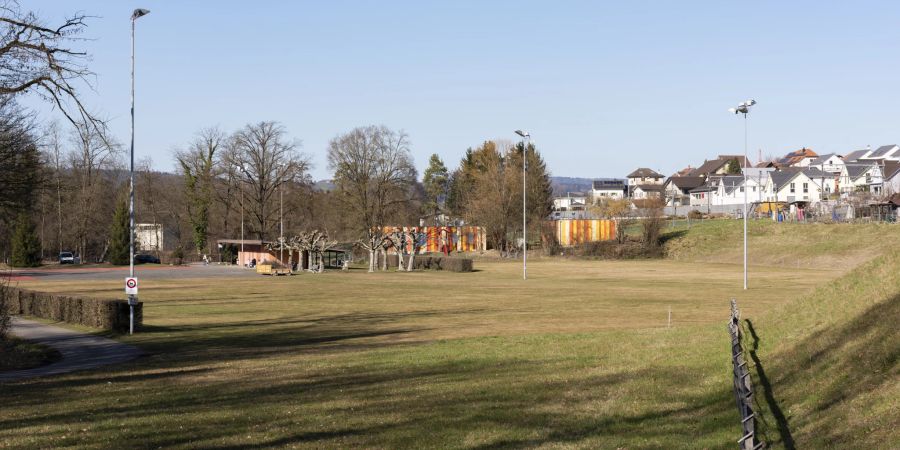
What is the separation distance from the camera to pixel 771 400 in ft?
43.2

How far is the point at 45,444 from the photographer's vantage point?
1254 cm

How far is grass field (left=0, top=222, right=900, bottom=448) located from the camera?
12648mm

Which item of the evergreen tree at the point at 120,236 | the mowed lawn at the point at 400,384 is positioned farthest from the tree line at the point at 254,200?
the mowed lawn at the point at 400,384

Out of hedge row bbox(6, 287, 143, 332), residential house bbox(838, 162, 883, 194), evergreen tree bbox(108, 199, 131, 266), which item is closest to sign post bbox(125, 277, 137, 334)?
hedge row bbox(6, 287, 143, 332)

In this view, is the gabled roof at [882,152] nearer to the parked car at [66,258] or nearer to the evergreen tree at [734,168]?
the evergreen tree at [734,168]

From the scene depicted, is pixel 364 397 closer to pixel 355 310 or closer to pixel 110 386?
pixel 110 386

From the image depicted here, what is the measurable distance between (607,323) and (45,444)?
23669mm

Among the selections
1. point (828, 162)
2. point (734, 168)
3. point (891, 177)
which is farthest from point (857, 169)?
point (734, 168)

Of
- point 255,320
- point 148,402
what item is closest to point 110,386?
point 148,402

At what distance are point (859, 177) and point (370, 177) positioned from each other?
8090cm

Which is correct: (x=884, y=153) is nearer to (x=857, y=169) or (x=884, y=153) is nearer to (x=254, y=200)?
(x=857, y=169)

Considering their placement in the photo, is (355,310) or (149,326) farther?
(355,310)

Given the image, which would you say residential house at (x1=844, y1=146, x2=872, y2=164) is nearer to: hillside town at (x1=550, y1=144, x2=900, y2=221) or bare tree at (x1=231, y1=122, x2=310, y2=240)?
hillside town at (x1=550, y1=144, x2=900, y2=221)

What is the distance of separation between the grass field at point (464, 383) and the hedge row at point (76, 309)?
54.9 inches
